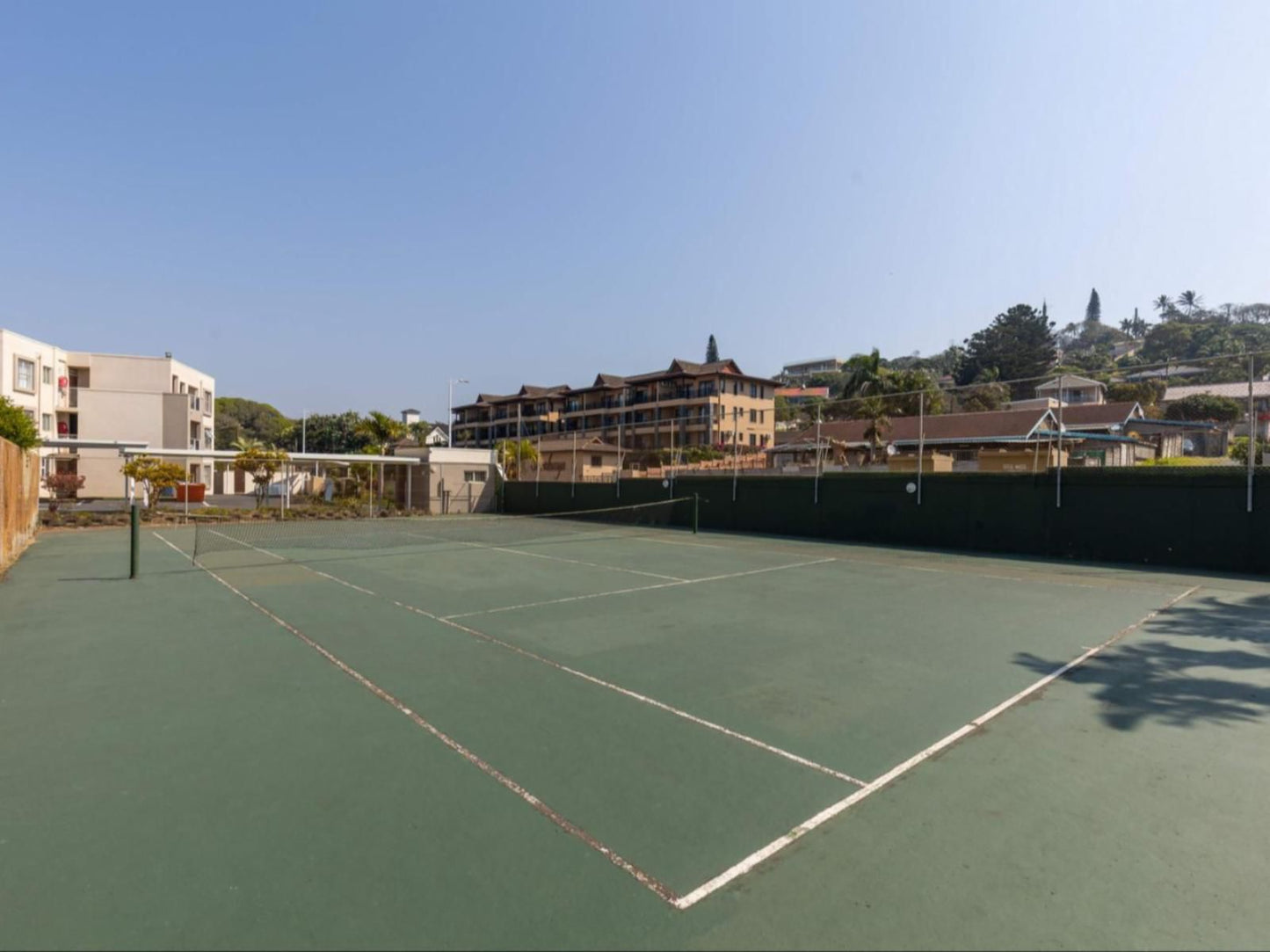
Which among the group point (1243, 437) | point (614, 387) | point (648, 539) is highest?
point (614, 387)

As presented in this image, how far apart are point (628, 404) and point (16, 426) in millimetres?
48968

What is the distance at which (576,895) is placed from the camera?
279 cm

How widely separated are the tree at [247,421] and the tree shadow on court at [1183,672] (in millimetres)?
94092

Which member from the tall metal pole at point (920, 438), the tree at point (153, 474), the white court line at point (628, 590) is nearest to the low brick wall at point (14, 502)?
the tree at point (153, 474)

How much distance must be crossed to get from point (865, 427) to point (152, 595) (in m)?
21.5

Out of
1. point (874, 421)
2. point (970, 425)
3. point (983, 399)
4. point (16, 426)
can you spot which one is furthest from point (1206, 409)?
point (16, 426)

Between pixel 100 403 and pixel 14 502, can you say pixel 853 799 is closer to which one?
pixel 14 502

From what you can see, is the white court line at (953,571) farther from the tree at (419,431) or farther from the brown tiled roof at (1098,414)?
the tree at (419,431)

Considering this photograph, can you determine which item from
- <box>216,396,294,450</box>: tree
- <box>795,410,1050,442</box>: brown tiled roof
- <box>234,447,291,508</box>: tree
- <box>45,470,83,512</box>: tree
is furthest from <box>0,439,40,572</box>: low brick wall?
<box>216,396,294,450</box>: tree

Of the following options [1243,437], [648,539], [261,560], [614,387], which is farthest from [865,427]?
[614,387]

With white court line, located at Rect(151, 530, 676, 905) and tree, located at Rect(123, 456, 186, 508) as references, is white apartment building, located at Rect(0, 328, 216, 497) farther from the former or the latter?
white court line, located at Rect(151, 530, 676, 905)

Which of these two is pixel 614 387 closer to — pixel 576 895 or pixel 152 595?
pixel 152 595

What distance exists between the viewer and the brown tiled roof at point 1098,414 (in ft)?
51.2

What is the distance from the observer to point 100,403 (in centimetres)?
4662
